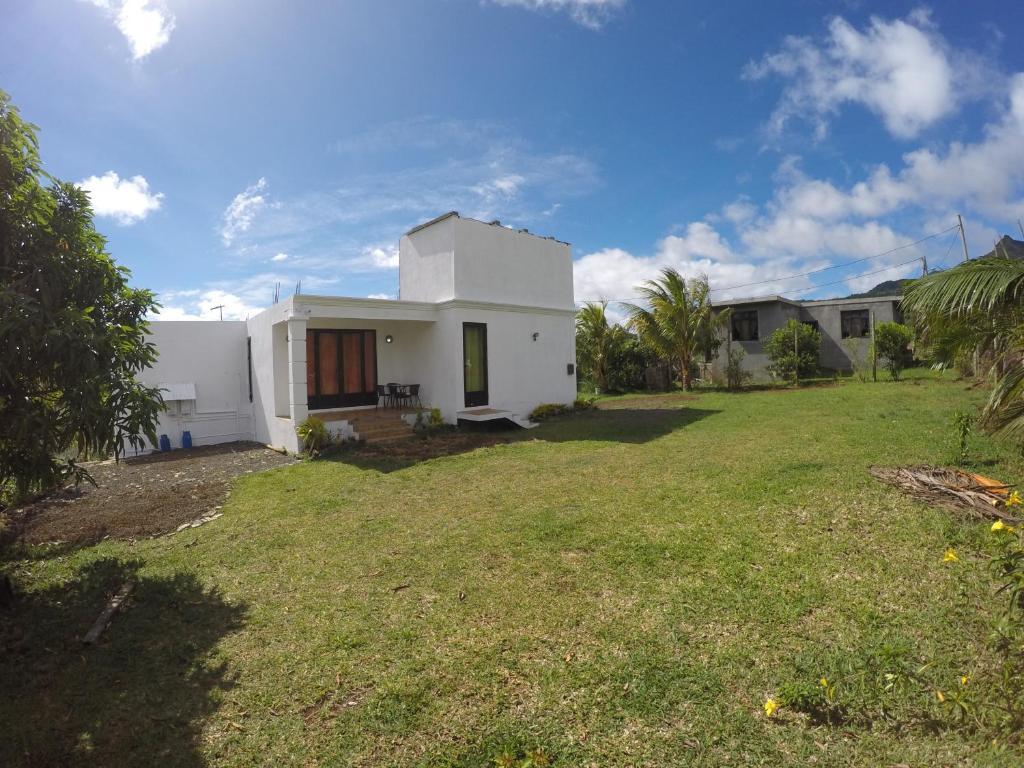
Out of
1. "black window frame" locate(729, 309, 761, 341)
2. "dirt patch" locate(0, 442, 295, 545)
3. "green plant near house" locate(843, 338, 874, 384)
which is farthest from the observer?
"black window frame" locate(729, 309, 761, 341)

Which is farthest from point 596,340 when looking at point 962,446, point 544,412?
point 962,446

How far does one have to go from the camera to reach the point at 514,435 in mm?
12031

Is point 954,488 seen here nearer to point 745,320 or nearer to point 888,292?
point 745,320

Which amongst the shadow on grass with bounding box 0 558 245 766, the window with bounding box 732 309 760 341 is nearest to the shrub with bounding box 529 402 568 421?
the shadow on grass with bounding box 0 558 245 766

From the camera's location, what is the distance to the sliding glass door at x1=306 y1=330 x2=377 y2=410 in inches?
500

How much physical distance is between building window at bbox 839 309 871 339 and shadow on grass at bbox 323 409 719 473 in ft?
47.6

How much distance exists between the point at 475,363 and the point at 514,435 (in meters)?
2.37

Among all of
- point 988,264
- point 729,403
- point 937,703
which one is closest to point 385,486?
point 937,703

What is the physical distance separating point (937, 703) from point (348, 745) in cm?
301

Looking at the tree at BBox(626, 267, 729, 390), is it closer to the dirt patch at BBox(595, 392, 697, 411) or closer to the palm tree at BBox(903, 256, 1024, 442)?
the dirt patch at BBox(595, 392, 697, 411)

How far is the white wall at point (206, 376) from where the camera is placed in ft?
44.2

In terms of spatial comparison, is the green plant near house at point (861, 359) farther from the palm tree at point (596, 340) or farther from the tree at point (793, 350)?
the palm tree at point (596, 340)

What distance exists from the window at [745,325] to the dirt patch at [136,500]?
2199 centimetres

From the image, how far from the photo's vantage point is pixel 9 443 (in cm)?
421
